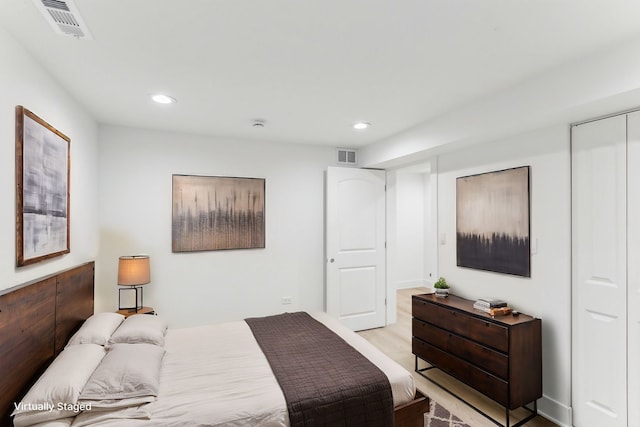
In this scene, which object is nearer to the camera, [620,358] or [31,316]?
[31,316]

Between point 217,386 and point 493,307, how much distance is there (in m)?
2.14

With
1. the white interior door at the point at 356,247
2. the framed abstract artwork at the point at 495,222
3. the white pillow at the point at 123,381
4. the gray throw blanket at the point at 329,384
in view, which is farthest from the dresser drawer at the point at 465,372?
the white pillow at the point at 123,381

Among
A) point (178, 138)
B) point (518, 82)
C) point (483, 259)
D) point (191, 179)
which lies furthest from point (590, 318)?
point (178, 138)

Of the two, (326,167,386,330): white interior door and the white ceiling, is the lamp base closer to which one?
the white ceiling

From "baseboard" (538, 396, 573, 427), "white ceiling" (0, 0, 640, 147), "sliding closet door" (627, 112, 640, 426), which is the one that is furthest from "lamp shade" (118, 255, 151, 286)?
"sliding closet door" (627, 112, 640, 426)

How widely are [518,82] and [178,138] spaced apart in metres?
3.29

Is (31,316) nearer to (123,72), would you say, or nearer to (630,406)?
(123,72)

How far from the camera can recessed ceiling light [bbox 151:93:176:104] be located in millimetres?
2609

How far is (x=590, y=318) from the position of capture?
229 cm

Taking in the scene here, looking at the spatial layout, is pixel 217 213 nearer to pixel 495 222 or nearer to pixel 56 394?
pixel 56 394

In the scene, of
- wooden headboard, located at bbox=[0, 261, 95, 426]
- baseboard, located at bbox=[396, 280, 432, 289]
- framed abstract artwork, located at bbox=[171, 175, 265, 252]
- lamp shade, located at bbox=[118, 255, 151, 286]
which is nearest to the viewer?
wooden headboard, located at bbox=[0, 261, 95, 426]

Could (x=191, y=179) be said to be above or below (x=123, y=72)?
below

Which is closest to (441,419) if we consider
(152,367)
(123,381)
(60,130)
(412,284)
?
(152,367)

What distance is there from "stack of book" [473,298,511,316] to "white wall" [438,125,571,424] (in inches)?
5.1
